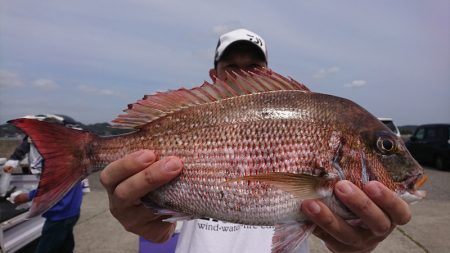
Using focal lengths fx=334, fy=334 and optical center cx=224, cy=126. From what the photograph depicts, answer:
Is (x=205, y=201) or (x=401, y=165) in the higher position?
(x=401, y=165)

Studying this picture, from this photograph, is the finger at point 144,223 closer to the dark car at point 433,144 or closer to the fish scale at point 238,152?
the fish scale at point 238,152

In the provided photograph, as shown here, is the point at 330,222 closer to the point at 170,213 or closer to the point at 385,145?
the point at 385,145

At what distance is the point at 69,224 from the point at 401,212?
4.57m

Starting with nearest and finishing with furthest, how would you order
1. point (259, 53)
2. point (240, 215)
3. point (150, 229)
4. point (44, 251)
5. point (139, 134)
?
point (240, 215)
point (139, 134)
point (150, 229)
point (259, 53)
point (44, 251)

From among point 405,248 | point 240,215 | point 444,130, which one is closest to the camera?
point 240,215

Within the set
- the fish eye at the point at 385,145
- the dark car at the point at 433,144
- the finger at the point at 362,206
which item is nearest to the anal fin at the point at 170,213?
the finger at the point at 362,206

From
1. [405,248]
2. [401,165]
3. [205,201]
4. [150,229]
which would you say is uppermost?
[401,165]

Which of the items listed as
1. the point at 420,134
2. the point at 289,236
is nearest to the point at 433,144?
the point at 420,134

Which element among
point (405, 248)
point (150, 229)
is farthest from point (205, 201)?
point (405, 248)

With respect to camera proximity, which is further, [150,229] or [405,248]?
[405,248]

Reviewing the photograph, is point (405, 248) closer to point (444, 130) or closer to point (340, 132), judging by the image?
point (340, 132)

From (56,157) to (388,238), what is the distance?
19.4 feet

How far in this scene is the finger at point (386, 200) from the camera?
1.59 m

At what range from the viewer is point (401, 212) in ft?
5.49
